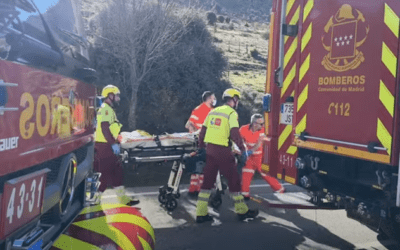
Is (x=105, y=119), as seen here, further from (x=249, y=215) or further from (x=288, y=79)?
(x=288, y=79)

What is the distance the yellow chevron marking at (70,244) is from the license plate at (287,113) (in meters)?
2.57

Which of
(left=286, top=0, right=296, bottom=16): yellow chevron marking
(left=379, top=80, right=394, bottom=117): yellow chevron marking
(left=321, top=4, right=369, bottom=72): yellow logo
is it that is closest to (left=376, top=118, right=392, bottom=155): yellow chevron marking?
(left=379, top=80, right=394, bottom=117): yellow chevron marking

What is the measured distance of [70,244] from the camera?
10.9ft

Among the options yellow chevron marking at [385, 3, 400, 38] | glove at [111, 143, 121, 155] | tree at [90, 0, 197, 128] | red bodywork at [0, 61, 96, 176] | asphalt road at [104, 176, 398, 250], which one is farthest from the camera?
tree at [90, 0, 197, 128]

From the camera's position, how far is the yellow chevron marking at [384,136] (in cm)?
370

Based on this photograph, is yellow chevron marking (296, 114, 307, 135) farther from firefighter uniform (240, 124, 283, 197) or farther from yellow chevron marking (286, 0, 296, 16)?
firefighter uniform (240, 124, 283, 197)

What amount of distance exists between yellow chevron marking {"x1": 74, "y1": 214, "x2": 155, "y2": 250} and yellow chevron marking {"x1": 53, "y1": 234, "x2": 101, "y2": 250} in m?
0.21

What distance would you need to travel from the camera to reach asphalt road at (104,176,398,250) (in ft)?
16.9

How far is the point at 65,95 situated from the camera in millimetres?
2975

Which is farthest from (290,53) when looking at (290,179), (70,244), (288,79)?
(70,244)

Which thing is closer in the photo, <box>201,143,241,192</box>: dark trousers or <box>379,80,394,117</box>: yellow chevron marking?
<box>379,80,394,117</box>: yellow chevron marking

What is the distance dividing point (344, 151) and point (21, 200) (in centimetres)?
286

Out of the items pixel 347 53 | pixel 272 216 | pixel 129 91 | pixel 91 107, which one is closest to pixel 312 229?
pixel 272 216

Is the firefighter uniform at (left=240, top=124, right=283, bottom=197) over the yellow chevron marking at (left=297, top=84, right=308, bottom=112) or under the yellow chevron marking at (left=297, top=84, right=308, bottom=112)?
under
